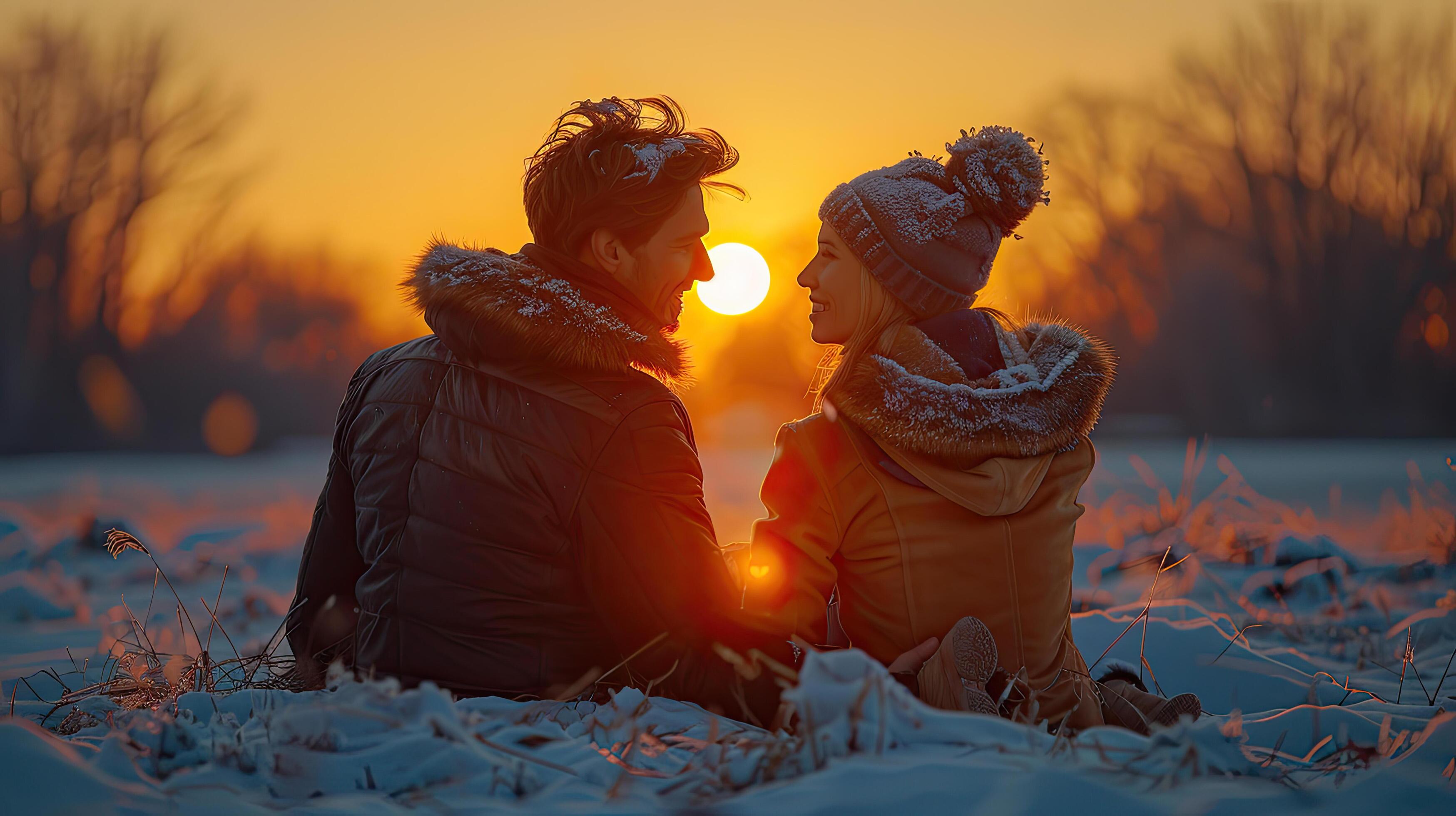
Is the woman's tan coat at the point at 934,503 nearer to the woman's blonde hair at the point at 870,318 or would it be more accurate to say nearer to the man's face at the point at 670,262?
the woman's blonde hair at the point at 870,318

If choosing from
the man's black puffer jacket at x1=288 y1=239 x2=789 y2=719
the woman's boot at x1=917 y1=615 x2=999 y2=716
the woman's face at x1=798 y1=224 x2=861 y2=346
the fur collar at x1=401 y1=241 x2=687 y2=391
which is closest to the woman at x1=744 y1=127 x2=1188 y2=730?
the woman's boot at x1=917 y1=615 x2=999 y2=716

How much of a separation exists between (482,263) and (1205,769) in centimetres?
194

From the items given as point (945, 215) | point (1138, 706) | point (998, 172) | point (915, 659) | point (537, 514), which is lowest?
point (1138, 706)

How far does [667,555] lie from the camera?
2.24 meters

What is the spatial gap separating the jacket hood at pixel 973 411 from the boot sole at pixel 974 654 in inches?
11.4

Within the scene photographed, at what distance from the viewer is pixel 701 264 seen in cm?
285

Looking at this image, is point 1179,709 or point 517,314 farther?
point 1179,709

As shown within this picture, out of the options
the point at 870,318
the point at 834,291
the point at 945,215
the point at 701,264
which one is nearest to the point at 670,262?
the point at 701,264

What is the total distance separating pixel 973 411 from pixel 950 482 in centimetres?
19

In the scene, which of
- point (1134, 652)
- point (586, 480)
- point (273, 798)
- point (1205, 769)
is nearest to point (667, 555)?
point (586, 480)

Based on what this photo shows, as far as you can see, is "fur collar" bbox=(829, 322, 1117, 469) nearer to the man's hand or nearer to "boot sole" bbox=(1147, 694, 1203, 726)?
the man's hand

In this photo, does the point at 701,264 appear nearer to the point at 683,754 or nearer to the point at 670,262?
the point at 670,262

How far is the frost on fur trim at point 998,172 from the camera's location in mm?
2488

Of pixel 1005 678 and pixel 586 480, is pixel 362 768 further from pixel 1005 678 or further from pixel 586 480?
pixel 1005 678
